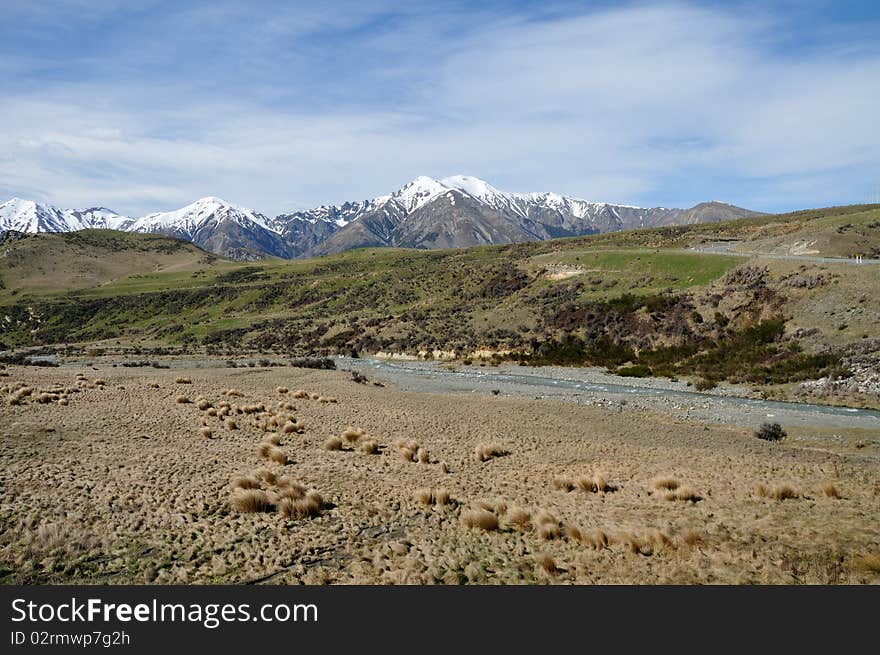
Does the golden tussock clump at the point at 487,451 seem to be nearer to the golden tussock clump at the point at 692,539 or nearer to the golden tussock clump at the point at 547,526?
the golden tussock clump at the point at 547,526

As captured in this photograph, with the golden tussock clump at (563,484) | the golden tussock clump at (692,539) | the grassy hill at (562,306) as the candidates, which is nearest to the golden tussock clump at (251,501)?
the golden tussock clump at (563,484)

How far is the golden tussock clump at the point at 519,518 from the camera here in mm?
12477

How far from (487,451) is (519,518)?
7259mm

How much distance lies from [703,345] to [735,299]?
752 centimetres

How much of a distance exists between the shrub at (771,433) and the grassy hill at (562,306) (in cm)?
1350

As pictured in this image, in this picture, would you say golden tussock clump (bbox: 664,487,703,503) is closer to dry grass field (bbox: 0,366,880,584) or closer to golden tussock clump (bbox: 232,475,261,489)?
dry grass field (bbox: 0,366,880,584)

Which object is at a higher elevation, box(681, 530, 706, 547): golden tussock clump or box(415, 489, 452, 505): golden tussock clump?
box(681, 530, 706, 547): golden tussock clump

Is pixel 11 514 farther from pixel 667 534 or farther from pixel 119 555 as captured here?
pixel 667 534

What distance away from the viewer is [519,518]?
12617 millimetres

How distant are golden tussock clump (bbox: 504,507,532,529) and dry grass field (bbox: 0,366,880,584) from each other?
67mm

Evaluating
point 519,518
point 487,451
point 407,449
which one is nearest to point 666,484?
point 519,518

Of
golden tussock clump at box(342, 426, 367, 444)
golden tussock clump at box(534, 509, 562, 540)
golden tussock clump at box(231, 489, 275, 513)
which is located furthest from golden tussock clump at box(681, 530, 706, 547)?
golden tussock clump at box(342, 426, 367, 444)

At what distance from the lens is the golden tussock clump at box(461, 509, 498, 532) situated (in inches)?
481

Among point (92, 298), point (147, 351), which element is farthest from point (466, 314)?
point (92, 298)
